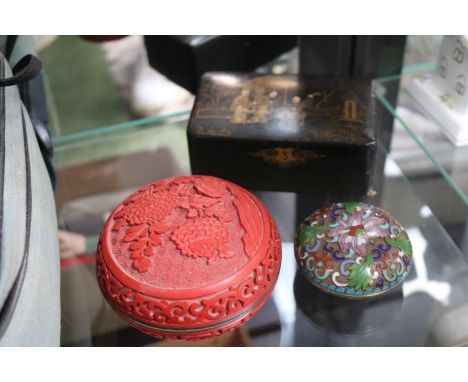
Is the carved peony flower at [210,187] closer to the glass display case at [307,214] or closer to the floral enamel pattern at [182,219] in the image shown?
the floral enamel pattern at [182,219]

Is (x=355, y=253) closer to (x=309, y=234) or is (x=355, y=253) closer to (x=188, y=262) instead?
(x=309, y=234)

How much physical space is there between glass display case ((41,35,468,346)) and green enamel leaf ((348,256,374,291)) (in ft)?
0.36

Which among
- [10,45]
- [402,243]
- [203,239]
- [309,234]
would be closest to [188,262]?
[203,239]

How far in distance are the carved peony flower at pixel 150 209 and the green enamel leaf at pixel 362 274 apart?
0.24 m

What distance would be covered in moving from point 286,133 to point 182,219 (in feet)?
0.73

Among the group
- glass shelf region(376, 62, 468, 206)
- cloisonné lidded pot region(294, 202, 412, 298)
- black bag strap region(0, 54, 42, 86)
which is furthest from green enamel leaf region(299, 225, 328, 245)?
black bag strap region(0, 54, 42, 86)

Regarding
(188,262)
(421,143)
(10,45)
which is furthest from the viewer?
(421,143)

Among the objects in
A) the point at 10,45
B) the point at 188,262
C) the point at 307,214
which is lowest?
the point at 307,214

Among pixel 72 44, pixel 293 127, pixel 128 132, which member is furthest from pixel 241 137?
pixel 72 44

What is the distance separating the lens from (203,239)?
0.69m

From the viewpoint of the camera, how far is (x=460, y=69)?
3.02ft

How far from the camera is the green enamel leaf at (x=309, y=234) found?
2.46 ft

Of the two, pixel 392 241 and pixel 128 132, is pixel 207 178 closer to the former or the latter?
pixel 392 241

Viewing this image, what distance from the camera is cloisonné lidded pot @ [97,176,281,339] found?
67cm
